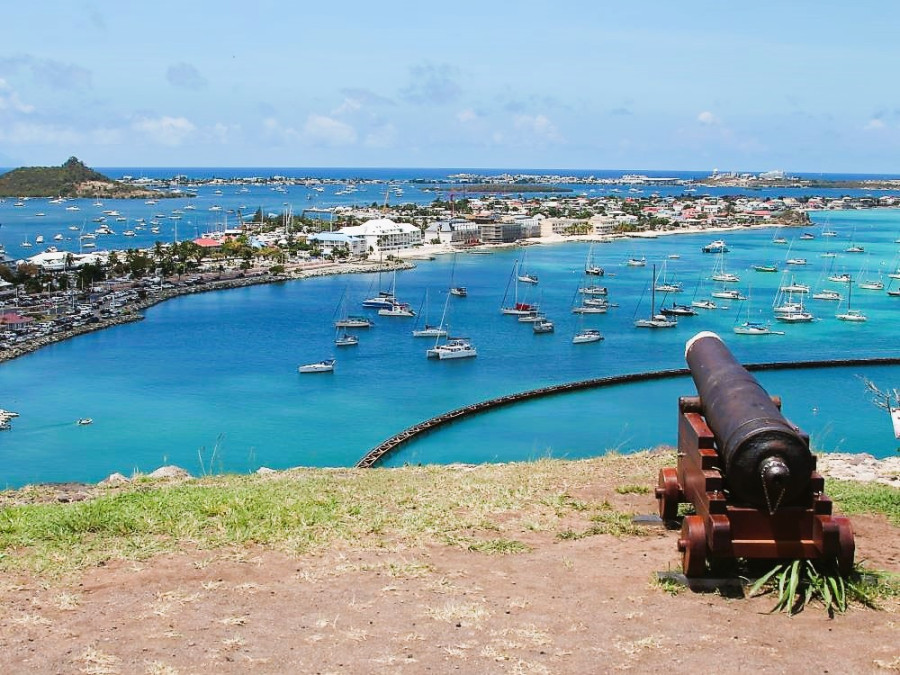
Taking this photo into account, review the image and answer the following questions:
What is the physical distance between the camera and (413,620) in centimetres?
390

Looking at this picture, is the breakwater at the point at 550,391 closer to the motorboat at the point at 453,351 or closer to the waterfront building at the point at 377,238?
the motorboat at the point at 453,351

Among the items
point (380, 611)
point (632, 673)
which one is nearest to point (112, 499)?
point (380, 611)

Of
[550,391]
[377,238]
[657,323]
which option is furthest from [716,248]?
[550,391]

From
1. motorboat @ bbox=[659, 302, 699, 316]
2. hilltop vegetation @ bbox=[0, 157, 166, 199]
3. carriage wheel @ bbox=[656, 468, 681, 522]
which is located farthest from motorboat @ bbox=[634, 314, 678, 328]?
hilltop vegetation @ bbox=[0, 157, 166, 199]

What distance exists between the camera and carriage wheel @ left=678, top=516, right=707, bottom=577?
4148 millimetres

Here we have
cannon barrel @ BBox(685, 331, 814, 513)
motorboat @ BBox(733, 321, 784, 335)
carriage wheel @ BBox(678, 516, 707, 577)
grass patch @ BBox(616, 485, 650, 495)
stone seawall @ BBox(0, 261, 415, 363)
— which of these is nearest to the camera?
cannon barrel @ BBox(685, 331, 814, 513)

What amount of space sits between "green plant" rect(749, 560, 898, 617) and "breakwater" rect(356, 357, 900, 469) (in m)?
13.9

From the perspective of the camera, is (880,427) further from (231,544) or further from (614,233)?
(614,233)

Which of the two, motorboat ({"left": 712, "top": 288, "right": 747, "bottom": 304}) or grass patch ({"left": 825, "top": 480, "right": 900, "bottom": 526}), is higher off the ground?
grass patch ({"left": 825, "top": 480, "right": 900, "bottom": 526})

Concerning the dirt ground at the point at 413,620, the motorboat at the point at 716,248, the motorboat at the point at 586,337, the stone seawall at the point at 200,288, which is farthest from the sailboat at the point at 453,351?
the motorboat at the point at 716,248

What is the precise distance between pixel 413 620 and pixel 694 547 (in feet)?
4.29

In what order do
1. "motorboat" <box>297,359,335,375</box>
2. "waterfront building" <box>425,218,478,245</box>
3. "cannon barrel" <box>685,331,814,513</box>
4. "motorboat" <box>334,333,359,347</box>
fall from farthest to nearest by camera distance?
"waterfront building" <box>425,218,478,245</box>, "motorboat" <box>334,333,359,347</box>, "motorboat" <box>297,359,335,375</box>, "cannon barrel" <box>685,331,814,513</box>

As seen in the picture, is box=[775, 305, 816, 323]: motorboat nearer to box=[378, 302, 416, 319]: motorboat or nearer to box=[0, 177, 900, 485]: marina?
box=[0, 177, 900, 485]: marina

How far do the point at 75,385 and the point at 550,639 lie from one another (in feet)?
90.3
